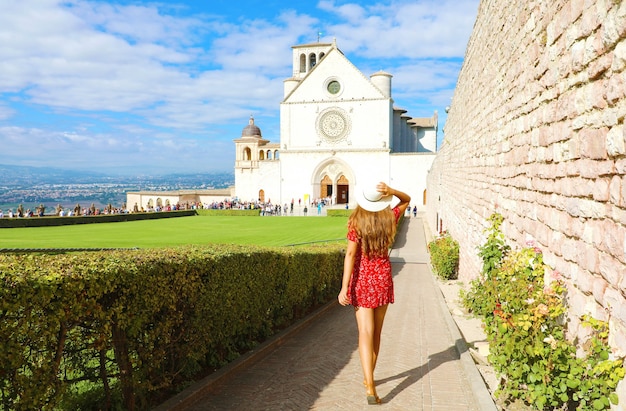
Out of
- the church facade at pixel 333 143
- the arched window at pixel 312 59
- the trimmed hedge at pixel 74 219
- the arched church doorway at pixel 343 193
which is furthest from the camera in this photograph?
the arched window at pixel 312 59

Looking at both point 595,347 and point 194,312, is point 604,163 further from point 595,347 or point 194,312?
point 194,312

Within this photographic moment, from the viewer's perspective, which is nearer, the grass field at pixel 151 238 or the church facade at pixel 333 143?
the grass field at pixel 151 238

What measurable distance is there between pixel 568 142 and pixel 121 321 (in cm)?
407

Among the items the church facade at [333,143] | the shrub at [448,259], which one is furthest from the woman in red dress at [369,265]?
the church facade at [333,143]

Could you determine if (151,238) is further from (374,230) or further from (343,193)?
(343,193)

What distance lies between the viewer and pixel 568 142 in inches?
165

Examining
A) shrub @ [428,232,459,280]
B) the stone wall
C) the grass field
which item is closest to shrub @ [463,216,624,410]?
the stone wall

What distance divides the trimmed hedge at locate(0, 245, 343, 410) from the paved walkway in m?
0.33

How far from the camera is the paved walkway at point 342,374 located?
16.0 ft

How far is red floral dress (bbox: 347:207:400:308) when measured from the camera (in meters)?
4.89

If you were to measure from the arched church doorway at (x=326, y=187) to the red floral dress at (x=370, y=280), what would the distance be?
166ft

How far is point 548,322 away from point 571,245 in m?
0.73

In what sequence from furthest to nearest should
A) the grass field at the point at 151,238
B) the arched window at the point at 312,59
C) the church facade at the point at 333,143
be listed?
1. the arched window at the point at 312,59
2. the church facade at the point at 333,143
3. the grass field at the point at 151,238

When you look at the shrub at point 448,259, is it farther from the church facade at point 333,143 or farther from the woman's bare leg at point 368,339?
the church facade at point 333,143
